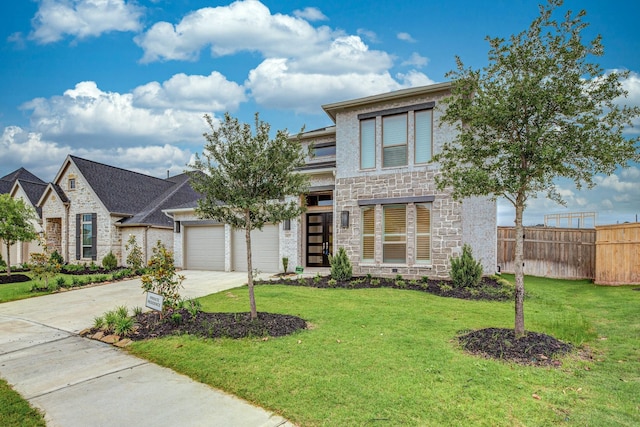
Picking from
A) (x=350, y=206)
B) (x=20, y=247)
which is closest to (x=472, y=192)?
(x=350, y=206)

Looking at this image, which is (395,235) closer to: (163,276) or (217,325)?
(217,325)

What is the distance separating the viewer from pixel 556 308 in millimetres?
8594

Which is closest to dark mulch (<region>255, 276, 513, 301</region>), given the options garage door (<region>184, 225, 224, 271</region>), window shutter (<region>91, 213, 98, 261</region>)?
garage door (<region>184, 225, 224, 271</region>)

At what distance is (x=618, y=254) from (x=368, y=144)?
9.24 m

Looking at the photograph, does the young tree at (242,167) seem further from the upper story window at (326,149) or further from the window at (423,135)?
the upper story window at (326,149)

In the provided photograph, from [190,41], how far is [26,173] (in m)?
25.0

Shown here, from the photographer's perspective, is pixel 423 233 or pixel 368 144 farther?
pixel 368 144

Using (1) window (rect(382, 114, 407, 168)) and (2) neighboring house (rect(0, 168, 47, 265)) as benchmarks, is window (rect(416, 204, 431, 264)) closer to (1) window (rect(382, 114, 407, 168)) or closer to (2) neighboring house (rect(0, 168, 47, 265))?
(1) window (rect(382, 114, 407, 168))

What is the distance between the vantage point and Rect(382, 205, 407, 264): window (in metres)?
12.7

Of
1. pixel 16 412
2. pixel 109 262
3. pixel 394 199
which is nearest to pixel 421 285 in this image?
pixel 394 199

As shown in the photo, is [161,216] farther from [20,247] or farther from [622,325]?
[622,325]

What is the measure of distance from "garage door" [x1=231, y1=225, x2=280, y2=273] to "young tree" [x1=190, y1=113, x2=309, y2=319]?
887cm

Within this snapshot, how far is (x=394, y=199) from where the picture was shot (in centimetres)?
1273

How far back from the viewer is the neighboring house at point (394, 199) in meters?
12.2
